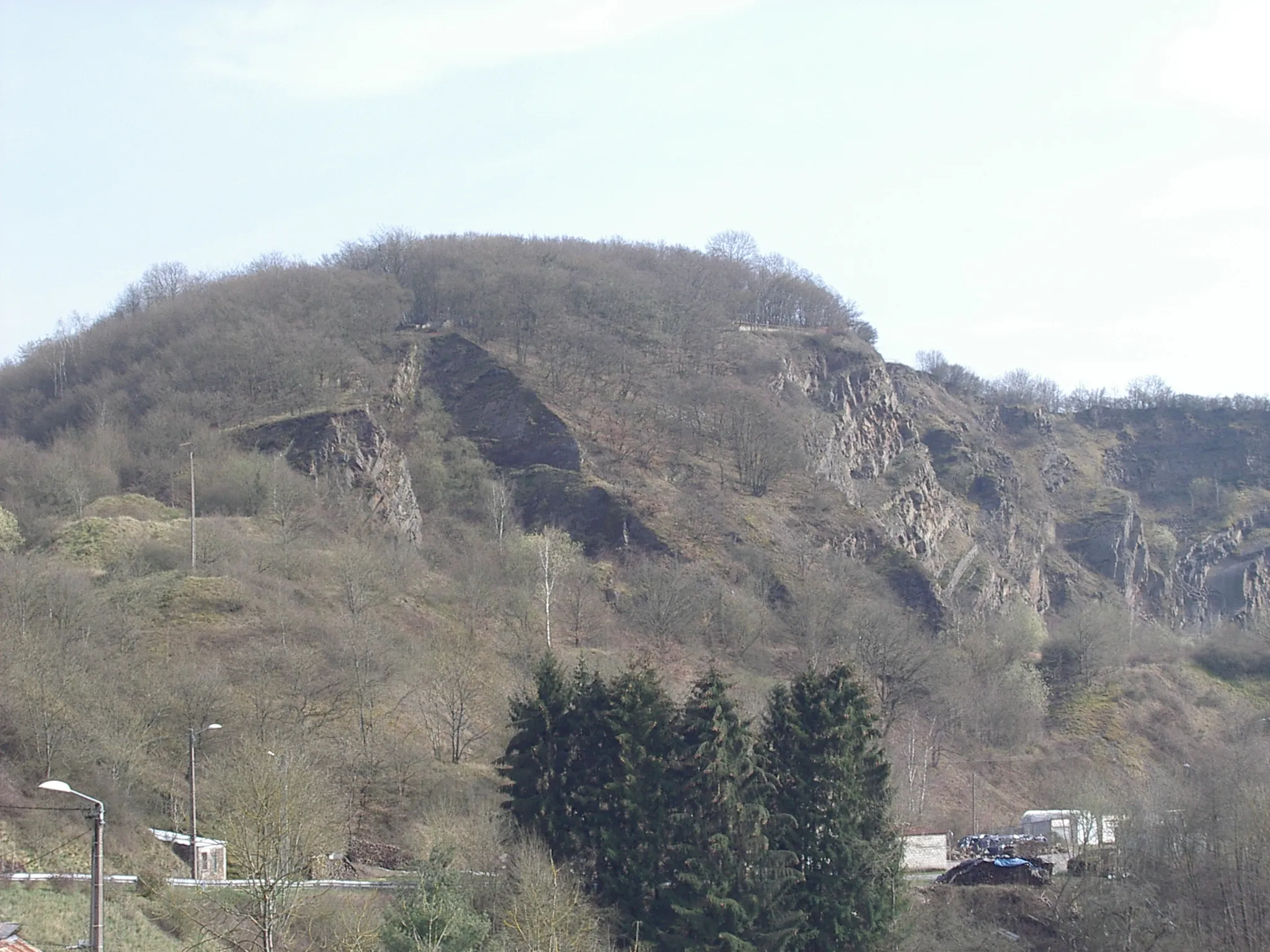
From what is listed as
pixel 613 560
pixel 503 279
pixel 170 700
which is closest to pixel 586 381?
pixel 503 279

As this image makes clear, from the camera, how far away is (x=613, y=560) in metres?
74.8

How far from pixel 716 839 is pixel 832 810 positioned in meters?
3.99

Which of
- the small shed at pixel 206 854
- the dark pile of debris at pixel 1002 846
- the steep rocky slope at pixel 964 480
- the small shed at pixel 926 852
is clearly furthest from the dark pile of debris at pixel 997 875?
the steep rocky slope at pixel 964 480

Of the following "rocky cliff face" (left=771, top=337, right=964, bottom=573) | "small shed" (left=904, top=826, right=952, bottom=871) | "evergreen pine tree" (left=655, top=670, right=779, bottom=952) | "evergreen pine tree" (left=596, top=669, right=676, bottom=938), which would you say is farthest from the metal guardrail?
"rocky cliff face" (left=771, top=337, right=964, bottom=573)

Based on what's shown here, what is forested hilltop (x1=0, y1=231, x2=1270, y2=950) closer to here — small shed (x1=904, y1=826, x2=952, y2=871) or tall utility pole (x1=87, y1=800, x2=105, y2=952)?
small shed (x1=904, y1=826, x2=952, y2=871)

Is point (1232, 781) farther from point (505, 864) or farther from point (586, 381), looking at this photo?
point (586, 381)

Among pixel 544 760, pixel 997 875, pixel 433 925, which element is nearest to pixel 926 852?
pixel 997 875

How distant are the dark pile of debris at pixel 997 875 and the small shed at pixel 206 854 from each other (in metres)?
22.3

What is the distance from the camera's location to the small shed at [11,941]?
2008 centimetres

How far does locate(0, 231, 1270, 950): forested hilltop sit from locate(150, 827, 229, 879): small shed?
80cm

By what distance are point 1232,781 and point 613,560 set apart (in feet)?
127

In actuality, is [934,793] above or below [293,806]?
below

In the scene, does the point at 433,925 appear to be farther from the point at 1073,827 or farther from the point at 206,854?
the point at 1073,827

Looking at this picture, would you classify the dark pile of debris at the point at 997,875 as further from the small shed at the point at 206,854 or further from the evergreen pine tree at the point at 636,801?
the small shed at the point at 206,854
